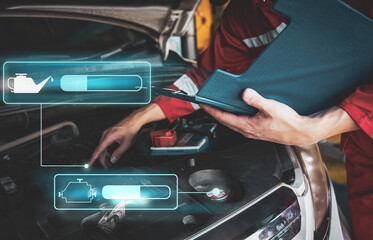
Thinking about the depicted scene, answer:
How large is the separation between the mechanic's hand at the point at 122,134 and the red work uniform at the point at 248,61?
0.05 metres

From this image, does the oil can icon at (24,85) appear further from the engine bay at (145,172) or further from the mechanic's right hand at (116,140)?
the mechanic's right hand at (116,140)

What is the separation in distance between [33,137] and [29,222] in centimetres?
50

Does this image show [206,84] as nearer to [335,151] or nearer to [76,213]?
[76,213]

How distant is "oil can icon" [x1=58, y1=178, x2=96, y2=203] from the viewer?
628 millimetres

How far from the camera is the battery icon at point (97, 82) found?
3.62 ft

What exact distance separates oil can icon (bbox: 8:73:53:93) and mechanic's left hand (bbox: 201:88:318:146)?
2.24 ft

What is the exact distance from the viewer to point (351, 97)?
1.85 feet

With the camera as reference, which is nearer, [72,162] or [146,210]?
[146,210]

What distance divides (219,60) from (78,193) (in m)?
0.69

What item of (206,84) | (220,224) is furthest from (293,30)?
(220,224)

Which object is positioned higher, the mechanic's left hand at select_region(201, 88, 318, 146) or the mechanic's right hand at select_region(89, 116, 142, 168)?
the mechanic's left hand at select_region(201, 88, 318, 146)

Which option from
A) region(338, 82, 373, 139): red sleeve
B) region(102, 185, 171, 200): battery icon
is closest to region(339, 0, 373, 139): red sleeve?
region(338, 82, 373, 139): red sleeve

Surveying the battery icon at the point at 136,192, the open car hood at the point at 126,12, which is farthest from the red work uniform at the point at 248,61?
the battery icon at the point at 136,192

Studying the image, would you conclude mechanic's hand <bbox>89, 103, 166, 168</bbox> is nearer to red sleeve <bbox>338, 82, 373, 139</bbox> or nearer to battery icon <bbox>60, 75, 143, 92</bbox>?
battery icon <bbox>60, 75, 143, 92</bbox>
